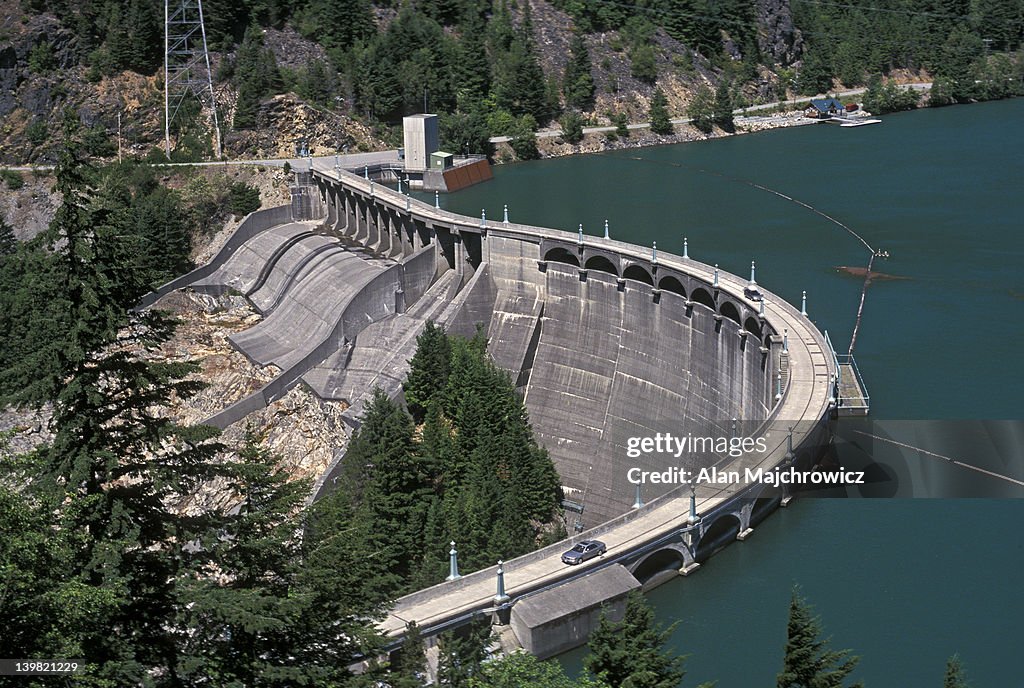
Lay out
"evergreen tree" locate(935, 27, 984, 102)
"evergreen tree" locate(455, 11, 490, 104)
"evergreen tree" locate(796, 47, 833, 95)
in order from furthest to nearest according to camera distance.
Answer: "evergreen tree" locate(796, 47, 833, 95) → "evergreen tree" locate(935, 27, 984, 102) → "evergreen tree" locate(455, 11, 490, 104)

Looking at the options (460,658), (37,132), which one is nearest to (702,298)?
(460,658)

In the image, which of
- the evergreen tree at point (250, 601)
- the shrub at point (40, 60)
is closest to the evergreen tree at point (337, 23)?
the shrub at point (40, 60)

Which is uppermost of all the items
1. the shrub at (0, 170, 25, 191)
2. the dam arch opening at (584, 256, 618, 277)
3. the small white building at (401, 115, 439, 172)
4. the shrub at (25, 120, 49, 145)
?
the shrub at (25, 120, 49, 145)

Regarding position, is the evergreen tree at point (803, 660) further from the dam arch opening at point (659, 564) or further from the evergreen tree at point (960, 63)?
the evergreen tree at point (960, 63)

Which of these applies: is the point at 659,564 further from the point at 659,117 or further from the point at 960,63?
the point at 960,63

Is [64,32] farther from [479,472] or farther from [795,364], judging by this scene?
[795,364]

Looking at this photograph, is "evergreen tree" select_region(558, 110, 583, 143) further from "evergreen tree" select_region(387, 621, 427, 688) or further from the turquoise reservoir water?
"evergreen tree" select_region(387, 621, 427, 688)

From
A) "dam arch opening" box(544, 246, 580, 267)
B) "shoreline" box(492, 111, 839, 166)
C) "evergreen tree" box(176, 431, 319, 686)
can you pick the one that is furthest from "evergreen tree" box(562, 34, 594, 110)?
"evergreen tree" box(176, 431, 319, 686)
